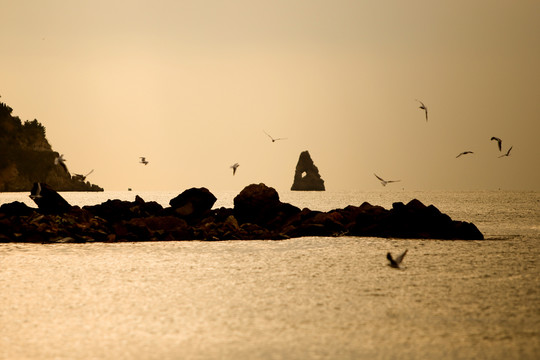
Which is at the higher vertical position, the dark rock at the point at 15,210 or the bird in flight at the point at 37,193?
the bird in flight at the point at 37,193

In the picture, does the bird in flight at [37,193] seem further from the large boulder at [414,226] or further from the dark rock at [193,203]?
the large boulder at [414,226]

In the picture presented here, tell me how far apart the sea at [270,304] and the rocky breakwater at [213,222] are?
3672mm

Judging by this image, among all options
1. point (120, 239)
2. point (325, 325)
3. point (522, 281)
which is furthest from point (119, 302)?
point (120, 239)

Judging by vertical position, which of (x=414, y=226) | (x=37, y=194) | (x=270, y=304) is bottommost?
(x=270, y=304)

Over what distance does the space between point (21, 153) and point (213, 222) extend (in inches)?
5703

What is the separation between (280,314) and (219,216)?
746 inches

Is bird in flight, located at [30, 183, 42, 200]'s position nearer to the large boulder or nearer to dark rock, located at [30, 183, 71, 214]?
dark rock, located at [30, 183, 71, 214]

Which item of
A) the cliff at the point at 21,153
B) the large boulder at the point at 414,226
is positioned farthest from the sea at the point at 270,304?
the cliff at the point at 21,153

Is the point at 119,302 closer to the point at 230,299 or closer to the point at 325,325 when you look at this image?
the point at 230,299

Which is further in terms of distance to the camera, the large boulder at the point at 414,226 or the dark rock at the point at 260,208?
the dark rock at the point at 260,208

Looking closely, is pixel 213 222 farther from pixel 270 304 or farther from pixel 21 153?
pixel 21 153

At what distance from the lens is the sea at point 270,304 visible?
1084 centimetres

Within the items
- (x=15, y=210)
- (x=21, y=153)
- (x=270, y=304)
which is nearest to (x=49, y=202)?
(x=15, y=210)

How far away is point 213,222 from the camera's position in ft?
101
